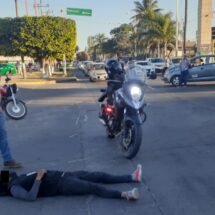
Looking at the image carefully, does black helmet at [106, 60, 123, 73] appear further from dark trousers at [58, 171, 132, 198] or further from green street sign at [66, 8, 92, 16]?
green street sign at [66, 8, 92, 16]

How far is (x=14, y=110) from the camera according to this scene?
1243 centimetres

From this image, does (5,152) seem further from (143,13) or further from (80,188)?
(143,13)

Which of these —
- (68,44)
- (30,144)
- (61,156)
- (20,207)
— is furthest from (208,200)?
(68,44)

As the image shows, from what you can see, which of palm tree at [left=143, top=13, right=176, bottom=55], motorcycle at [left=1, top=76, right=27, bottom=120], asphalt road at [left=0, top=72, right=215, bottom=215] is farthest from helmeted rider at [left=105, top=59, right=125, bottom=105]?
palm tree at [left=143, top=13, right=176, bottom=55]

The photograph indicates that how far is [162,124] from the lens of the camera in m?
10.3

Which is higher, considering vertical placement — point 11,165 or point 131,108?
point 131,108

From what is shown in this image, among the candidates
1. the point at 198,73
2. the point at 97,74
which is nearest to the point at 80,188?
the point at 198,73

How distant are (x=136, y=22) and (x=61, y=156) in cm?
6153

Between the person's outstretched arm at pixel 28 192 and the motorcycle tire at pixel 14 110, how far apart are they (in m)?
→ 7.59

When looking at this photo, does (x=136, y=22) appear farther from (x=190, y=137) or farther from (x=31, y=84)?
(x=190, y=137)

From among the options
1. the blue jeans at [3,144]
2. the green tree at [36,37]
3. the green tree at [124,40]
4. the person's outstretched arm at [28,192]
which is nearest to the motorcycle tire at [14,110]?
the blue jeans at [3,144]

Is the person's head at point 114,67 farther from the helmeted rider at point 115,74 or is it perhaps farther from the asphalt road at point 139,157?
the asphalt road at point 139,157

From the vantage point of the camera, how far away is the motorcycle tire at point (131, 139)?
6651 millimetres

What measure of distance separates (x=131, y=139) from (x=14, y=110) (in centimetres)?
640
